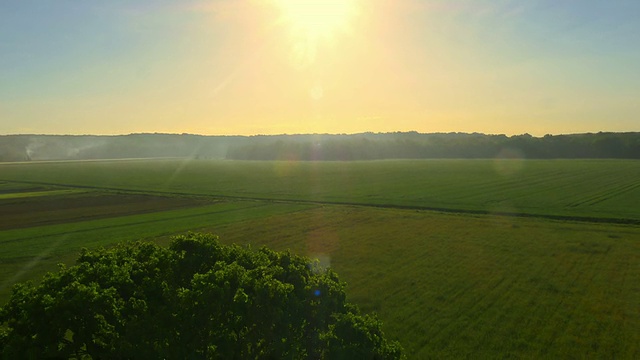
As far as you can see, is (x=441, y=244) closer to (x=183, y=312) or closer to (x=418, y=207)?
(x=418, y=207)

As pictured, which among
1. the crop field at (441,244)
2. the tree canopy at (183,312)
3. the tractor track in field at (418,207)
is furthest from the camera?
the tractor track in field at (418,207)

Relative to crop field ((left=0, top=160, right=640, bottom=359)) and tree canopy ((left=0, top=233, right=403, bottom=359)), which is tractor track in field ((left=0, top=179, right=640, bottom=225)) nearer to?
crop field ((left=0, top=160, right=640, bottom=359))

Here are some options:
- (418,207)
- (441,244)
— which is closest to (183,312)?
(441,244)

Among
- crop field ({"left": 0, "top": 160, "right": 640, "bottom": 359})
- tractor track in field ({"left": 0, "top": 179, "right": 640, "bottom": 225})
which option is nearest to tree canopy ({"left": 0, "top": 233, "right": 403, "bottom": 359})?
crop field ({"left": 0, "top": 160, "right": 640, "bottom": 359})

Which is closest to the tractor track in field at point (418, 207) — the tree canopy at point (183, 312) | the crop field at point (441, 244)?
the crop field at point (441, 244)

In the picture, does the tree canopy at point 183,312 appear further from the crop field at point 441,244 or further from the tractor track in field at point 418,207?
the tractor track in field at point 418,207
